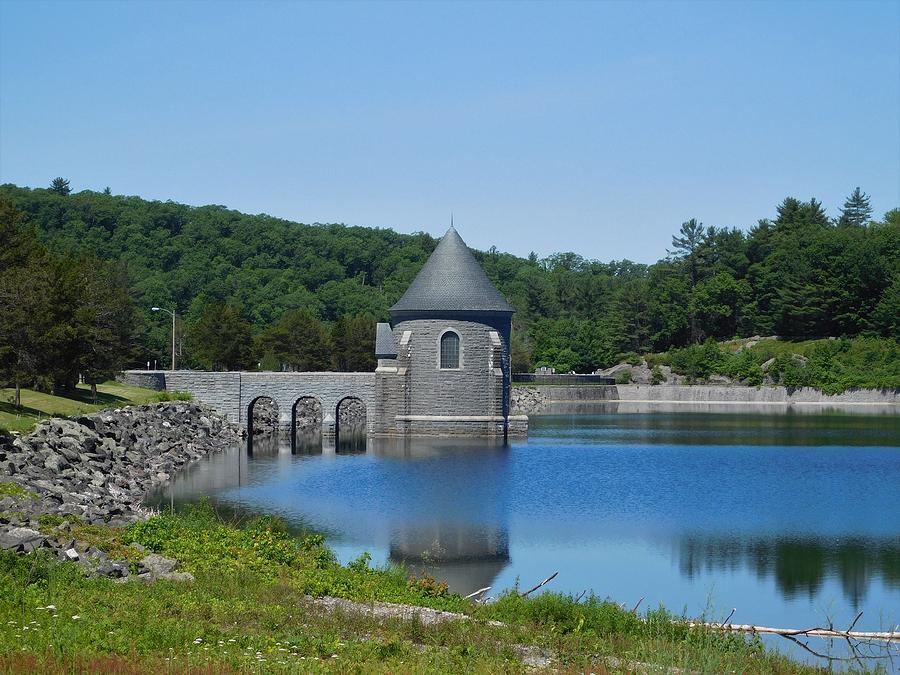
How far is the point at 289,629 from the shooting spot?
45.4 ft

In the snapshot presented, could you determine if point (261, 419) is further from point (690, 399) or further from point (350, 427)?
point (690, 399)

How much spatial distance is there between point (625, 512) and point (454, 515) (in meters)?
4.80

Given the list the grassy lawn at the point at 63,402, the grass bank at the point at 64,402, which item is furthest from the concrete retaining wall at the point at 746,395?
the grassy lawn at the point at 63,402

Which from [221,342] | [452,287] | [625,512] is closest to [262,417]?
[221,342]

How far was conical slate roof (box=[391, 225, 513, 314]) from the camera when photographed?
165 feet

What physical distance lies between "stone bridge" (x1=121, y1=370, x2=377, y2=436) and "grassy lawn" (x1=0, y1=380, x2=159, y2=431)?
2.28 meters

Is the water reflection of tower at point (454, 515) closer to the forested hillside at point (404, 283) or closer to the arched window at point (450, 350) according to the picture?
the arched window at point (450, 350)

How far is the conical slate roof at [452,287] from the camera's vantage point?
50.4m

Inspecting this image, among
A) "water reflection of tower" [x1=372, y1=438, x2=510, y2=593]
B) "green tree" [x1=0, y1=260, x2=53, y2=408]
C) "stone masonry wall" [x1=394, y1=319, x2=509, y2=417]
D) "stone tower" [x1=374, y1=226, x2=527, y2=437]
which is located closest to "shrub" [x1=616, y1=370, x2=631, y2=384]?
"stone tower" [x1=374, y1=226, x2=527, y2=437]

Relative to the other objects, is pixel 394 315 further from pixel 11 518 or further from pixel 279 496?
pixel 11 518

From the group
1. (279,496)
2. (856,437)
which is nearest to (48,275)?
(279,496)

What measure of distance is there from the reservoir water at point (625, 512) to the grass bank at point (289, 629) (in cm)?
195

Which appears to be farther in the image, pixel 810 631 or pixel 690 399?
pixel 690 399

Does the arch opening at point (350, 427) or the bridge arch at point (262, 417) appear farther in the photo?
the bridge arch at point (262, 417)
